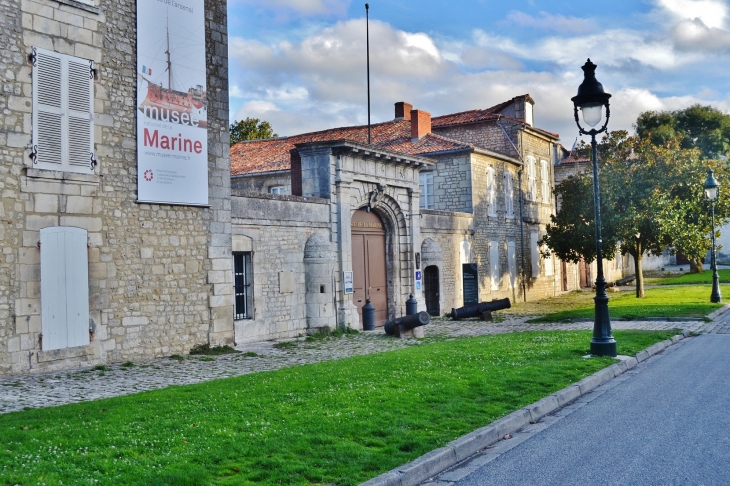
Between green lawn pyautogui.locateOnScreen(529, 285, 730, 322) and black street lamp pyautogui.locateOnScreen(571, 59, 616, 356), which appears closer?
black street lamp pyautogui.locateOnScreen(571, 59, 616, 356)

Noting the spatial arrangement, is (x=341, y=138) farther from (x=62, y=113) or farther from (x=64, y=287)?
(x=64, y=287)

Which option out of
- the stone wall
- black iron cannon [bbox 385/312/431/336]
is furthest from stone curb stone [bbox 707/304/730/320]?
the stone wall

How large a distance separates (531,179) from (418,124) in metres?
6.52

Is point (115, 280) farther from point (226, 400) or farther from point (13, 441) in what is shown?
point (13, 441)

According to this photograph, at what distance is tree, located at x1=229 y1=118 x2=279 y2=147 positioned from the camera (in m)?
46.6

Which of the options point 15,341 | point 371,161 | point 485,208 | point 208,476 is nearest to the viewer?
point 208,476

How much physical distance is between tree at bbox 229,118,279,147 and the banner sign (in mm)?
33093

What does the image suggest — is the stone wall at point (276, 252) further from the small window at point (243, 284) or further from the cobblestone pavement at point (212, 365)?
the cobblestone pavement at point (212, 365)

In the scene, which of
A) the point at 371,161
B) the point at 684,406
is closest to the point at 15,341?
the point at 684,406

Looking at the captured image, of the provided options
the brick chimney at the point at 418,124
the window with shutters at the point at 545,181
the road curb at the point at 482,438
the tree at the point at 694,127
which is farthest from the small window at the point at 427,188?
the tree at the point at 694,127

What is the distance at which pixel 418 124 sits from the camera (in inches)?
1086

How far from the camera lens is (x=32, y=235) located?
35.6ft

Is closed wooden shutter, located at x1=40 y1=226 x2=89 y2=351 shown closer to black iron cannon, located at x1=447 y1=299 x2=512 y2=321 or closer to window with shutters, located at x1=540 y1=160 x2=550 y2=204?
black iron cannon, located at x1=447 y1=299 x2=512 y2=321

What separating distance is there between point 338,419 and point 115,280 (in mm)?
6761
